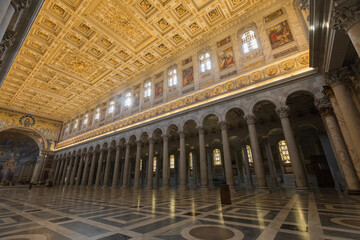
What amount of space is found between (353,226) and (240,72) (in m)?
10.9

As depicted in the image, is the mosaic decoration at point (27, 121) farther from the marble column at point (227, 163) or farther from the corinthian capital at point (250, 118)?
the corinthian capital at point (250, 118)

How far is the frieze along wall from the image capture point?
85.7 ft

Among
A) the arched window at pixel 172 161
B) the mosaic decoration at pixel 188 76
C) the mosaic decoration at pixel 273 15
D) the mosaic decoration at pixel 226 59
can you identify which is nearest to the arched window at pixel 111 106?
the arched window at pixel 172 161

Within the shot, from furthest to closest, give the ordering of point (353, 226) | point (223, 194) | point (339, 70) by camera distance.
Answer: point (339, 70) < point (223, 194) < point (353, 226)

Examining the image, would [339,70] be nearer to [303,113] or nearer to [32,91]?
[303,113]

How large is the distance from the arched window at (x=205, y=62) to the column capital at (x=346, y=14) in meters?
10.0

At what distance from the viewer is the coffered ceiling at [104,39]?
39.9 ft

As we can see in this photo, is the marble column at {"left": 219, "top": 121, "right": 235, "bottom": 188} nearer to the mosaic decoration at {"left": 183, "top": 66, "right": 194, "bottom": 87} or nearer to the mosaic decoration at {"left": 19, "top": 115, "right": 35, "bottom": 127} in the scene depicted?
the mosaic decoration at {"left": 183, "top": 66, "right": 194, "bottom": 87}

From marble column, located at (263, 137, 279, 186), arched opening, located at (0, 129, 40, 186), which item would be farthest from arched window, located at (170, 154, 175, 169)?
arched opening, located at (0, 129, 40, 186)

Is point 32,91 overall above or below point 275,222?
above

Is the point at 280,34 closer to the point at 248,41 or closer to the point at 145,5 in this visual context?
the point at 248,41

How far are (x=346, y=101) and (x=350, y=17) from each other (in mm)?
3936

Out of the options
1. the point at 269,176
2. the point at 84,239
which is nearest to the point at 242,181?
the point at 269,176

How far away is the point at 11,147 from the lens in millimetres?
33156
